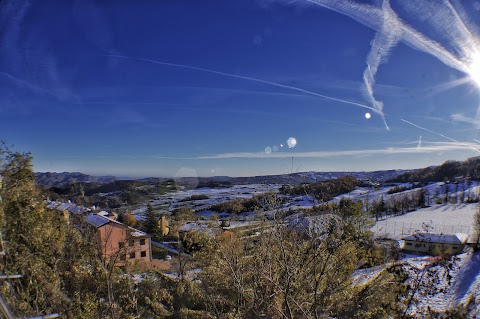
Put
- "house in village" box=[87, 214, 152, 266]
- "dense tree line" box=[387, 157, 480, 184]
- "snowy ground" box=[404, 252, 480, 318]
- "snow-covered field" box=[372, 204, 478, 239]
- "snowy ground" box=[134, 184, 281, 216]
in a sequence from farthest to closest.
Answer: "dense tree line" box=[387, 157, 480, 184], "snowy ground" box=[134, 184, 281, 216], "snow-covered field" box=[372, 204, 478, 239], "house in village" box=[87, 214, 152, 266], "snowy ground" box=[404, 252, 480, 318]

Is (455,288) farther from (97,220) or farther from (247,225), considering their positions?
(97,220)

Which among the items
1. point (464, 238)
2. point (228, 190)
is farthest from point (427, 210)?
point (228, 190)

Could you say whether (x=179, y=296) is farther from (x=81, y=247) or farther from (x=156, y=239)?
(x=156, y=239)

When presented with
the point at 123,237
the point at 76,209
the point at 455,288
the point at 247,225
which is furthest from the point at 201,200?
the point at 455,288

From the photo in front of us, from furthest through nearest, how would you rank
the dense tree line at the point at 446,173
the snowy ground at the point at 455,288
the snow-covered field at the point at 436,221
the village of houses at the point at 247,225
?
the dense tree line at the point at 446,173
the snow-covered field at the point at 436,221
the village of houses at the point at 247,225
the snowy ground at the point at 455,288

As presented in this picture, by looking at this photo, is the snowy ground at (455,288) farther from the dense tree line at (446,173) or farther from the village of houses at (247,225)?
the dense tree line at (446,173)

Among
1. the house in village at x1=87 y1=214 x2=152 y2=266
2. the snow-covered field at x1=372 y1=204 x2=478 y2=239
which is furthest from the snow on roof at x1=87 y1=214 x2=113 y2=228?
the snow-covered field at x1=372 y1=204 x2=478 y2=239

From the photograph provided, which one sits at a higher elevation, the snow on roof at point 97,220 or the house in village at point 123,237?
the snow on roof at point 97,220

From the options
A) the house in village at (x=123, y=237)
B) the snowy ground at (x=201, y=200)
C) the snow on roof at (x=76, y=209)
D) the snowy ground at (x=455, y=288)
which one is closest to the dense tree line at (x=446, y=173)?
the snowy ground at (x=201, y=200)

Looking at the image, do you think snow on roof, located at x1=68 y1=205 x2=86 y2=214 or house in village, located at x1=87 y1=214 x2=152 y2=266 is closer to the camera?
snow on roof, located at x1=68 y1=205 x2=86 y2=214

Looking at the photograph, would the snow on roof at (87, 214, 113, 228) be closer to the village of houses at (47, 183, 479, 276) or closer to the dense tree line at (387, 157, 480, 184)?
the village of houses at (47, 183, 479, 276)
